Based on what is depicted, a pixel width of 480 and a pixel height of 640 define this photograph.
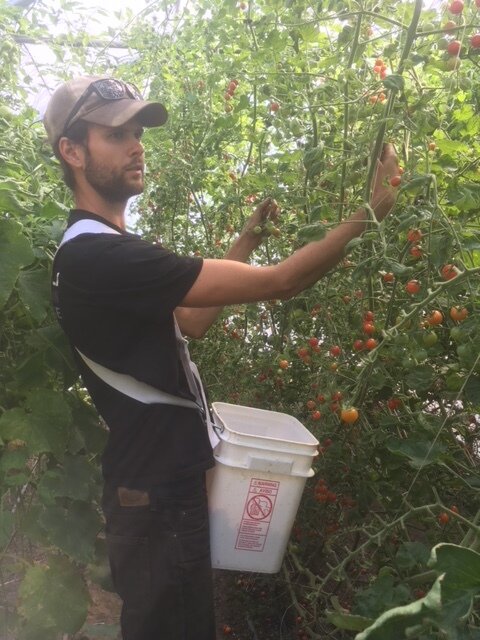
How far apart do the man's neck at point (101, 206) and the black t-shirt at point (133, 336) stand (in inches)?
2.6

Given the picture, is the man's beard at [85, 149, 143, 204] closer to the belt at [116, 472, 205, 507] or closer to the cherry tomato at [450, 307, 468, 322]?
the belt at [116, 472, 205, 507]

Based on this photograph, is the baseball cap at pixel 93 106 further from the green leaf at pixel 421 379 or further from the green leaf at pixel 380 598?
the green leaf at pixel 380 598

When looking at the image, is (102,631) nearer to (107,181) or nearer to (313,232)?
(107,181)

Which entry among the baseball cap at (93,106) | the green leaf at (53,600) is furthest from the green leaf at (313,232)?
the green leaf at (53,600)

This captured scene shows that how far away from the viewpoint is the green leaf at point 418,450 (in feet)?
4.00

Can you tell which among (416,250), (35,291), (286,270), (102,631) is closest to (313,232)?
(286,270)

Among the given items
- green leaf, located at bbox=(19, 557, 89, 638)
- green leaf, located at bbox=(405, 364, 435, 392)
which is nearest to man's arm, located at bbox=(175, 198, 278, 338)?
green leaf, located at bbox=(405, 364, 435, 392)

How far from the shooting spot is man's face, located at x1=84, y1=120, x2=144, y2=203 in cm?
150

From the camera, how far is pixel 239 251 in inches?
67.3

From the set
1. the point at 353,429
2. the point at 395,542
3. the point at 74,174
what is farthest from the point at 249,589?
the point at 74,174

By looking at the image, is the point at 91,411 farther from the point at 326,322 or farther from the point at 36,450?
the point at 326,322

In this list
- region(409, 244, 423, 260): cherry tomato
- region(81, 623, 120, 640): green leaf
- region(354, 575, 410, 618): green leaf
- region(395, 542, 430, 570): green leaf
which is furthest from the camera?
region(81, 623, 120, 640): green leaf

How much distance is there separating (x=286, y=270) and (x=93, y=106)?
59 centimetres

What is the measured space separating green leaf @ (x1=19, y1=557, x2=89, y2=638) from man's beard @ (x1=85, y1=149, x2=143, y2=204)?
935 mm
